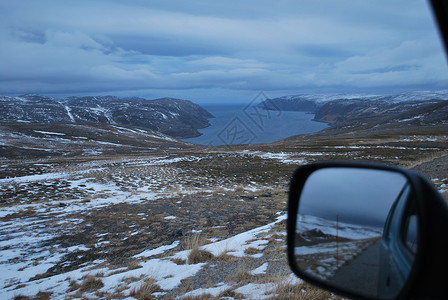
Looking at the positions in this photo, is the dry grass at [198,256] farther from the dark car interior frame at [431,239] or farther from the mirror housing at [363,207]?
the dark car interior frame at [431,239]

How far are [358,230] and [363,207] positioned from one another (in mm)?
145

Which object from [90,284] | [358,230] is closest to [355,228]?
[358,230]

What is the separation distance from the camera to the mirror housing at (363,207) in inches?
42.0

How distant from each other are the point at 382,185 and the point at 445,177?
12018 mm

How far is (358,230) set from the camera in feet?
5.53

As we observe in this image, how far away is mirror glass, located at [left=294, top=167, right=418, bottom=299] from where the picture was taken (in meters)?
1.34

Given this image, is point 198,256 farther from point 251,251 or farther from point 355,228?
point 355,228

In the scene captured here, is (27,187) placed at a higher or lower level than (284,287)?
lower

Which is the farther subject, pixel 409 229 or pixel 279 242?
pixel 279 242

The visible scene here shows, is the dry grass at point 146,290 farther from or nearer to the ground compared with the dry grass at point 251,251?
farther from the ground

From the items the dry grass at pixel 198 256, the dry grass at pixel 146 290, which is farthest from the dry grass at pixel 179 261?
the dry grass at pixel 146 290

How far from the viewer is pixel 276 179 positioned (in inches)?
794

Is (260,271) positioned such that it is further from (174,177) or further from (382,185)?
(174,177)

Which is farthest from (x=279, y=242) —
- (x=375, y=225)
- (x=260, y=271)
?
(x=375, y=225)
